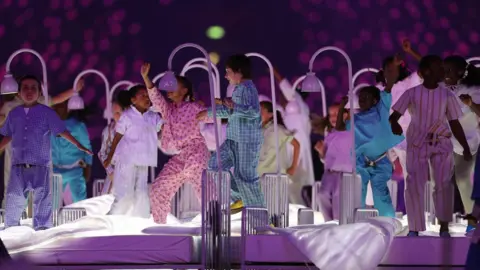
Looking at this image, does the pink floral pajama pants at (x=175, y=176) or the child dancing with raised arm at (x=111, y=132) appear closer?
the pink floral pajama pants at (x=175, y=176)

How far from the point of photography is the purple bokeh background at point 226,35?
1232 cm

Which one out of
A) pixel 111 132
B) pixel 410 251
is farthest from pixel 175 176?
pixel 410 251

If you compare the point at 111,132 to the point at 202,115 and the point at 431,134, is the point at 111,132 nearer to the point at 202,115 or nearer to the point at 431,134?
the point at 202,115

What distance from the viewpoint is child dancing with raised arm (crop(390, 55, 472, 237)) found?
6855 mm

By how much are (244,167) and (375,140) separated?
4.13 ft

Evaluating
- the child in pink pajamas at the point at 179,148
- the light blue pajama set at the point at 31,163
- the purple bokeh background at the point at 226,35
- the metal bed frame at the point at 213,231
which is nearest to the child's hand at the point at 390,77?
the child in pink pajamas at the point at 179,148

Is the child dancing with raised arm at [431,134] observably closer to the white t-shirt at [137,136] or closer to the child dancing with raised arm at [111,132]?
the white t-shirt at [137,136]

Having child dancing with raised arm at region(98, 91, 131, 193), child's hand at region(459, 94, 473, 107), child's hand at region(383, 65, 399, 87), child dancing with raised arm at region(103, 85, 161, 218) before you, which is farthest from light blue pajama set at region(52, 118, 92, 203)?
child's hand at region(459, 94, 473, 107)

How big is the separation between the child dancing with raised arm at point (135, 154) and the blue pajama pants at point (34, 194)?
86 cm

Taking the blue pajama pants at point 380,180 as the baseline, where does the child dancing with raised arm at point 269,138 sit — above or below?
above

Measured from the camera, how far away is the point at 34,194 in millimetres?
7773

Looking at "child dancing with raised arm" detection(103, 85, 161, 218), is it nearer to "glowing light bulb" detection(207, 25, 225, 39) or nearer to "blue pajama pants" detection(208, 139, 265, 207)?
"blue pajama pants" detection(208, 139, 265, 207)

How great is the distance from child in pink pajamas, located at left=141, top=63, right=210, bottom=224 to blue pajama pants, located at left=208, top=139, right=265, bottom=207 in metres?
0.41

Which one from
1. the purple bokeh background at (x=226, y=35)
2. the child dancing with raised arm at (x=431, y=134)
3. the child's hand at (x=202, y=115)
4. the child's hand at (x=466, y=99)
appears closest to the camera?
the child dancing with raised arm at (x=431, y=134)
